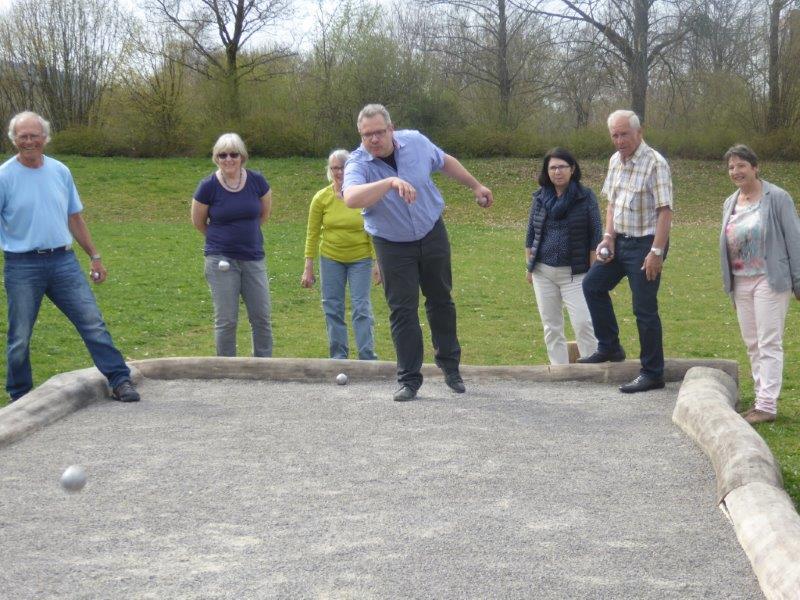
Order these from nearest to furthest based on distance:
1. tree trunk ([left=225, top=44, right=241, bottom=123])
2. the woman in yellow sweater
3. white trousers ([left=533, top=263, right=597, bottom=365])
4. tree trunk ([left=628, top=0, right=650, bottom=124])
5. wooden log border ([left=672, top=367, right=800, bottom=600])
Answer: wooden log border ([left=672, top=367, right=800, bottom=600]) < white trousers ([left=533, top=263, right=597, bottom=365]) < the woman in yellow sweater < tree trunk ([left=628, top=0, right=650, bottom=124]) < tree trunk ([left=225, top=44, right=241, bottom=123])

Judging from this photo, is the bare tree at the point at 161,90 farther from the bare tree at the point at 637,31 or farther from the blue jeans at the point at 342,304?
the blue jeans at the point at 342,304

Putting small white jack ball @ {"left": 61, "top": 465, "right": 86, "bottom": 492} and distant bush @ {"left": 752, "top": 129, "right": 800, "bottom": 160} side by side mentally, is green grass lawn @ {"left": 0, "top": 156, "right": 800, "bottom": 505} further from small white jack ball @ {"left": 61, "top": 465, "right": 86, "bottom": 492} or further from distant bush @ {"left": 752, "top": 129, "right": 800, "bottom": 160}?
small white jack ball @ {"left": 61, "top": 465, "right": 86, "bottom": 492}

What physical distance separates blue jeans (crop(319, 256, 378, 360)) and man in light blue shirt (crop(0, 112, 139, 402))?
6.73 feet

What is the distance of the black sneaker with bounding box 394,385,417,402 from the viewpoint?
7.14 meters

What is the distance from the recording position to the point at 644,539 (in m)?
4.39

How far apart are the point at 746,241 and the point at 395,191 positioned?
7.45ft

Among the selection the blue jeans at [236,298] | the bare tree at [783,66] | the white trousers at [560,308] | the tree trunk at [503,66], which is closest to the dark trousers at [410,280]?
the white trousers at [560,308]

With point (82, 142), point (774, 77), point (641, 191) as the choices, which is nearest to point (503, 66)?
point (774, 77)

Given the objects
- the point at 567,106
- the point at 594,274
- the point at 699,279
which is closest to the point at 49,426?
the point at 594,274

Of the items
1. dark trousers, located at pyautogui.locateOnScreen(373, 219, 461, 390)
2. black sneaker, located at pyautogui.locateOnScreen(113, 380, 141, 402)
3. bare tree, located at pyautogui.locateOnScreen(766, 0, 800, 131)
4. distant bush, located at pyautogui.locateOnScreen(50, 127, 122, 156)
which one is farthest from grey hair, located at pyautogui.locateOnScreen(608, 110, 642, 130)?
distant bush, located at pyautogui.locateOnScreen(50, 127, 122, 156)

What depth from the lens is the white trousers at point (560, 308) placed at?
824 cm

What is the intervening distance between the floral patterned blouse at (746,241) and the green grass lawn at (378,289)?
3.37 feet

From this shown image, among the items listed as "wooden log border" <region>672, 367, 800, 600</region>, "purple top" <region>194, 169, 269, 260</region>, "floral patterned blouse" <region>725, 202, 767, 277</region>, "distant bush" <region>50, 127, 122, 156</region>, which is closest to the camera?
"wooden log border" <region>672, 367, 800, 600</region>

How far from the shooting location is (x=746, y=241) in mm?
7023
